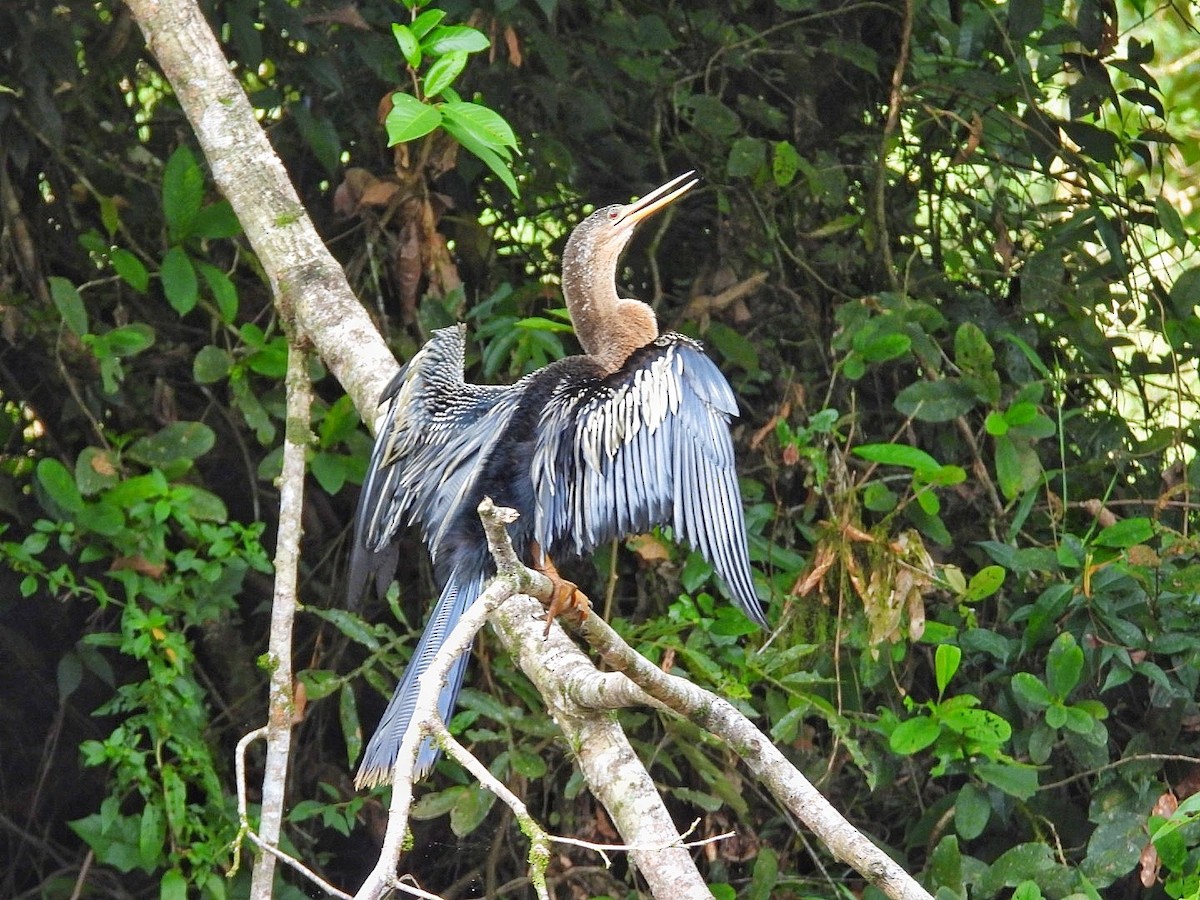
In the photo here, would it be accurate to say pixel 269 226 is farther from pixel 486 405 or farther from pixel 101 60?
pixel 101 60

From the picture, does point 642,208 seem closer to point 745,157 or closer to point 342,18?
point 745,157

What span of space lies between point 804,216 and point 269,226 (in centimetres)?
146

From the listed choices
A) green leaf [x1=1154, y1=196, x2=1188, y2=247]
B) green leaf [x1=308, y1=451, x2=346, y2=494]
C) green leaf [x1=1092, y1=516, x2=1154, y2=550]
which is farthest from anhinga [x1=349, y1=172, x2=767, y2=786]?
green leaf [x1=1154, y1=196, x2=1188, y2=247]

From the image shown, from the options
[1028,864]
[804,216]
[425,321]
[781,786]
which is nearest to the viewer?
[781,786]

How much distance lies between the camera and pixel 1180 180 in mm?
3811

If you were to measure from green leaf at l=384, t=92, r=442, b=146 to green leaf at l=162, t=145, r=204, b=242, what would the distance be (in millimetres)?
921

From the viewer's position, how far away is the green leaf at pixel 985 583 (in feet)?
8.46

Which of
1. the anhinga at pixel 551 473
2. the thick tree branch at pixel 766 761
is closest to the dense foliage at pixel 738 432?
the anhinga at pixel 551 473

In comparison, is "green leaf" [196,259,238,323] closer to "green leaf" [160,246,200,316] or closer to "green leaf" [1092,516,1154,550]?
"green leaf" [160,246,200,316]

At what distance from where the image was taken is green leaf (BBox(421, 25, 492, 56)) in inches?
75.0

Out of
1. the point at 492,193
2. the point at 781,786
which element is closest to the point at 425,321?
the point at 492,193

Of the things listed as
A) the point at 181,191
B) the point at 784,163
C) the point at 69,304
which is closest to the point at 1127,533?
the point at 784,163

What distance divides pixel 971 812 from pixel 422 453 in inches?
48.8

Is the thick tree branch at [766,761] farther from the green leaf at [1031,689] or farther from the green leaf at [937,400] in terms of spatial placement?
the green leaf at [937,400]
